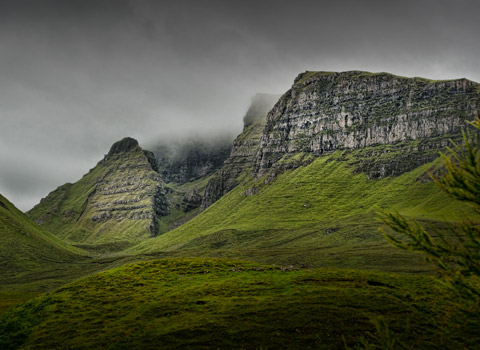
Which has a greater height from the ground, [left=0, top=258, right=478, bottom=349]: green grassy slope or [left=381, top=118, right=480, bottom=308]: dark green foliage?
[left=381, top=118, right=480, bottom=308]: dark green foliage

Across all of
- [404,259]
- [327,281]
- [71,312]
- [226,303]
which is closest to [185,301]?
[226,303]

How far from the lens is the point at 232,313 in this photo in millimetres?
59750

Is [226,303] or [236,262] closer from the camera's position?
[226,303]

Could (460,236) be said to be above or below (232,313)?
above

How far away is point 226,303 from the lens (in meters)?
64.6

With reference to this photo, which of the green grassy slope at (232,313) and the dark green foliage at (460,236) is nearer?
the dark green foliage at (460,236)

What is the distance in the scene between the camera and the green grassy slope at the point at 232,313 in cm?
5053

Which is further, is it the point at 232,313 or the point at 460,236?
the point at 232,313

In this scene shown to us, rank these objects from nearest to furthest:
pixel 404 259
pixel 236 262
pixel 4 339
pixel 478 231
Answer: pixel 478 231 → pixel 4 339 → pixel 236 262 → pixel 404 259

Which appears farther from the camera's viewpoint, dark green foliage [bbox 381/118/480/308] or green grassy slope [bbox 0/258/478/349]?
green grassy slope [bbox 0/258/478/349]

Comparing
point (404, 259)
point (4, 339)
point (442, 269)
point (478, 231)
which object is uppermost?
point (478, 231)

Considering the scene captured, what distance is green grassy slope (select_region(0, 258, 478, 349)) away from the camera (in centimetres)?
Result: 5053

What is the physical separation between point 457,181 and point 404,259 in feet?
647

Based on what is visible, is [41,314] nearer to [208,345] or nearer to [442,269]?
[208,345]
